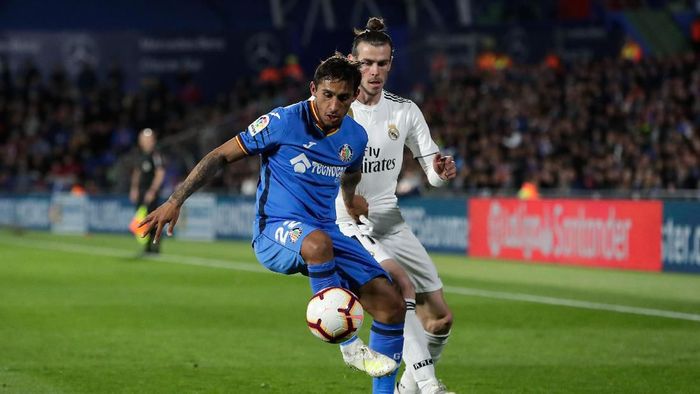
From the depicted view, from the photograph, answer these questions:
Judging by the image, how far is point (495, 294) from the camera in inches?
682

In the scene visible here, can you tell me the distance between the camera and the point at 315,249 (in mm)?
7047

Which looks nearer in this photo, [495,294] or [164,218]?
[164,218]

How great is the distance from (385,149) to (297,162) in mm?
1183

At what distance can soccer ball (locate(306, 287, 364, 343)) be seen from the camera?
274 inches

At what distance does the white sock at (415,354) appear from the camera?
7.94m

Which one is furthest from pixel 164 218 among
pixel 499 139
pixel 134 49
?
pixel 134 49

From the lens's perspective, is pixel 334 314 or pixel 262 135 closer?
pixel 334 314

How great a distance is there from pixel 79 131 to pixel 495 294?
2510 cm

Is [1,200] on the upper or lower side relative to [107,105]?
lower

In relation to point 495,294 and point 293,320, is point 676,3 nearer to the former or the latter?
point 495,294

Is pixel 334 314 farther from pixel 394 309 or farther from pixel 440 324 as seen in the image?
pixel 440 324

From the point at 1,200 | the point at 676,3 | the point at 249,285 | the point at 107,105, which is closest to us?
the point at 249,285

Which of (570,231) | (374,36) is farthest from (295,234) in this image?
(570,231)

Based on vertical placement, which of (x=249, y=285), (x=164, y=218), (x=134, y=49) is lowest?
(x=249, y=285)
